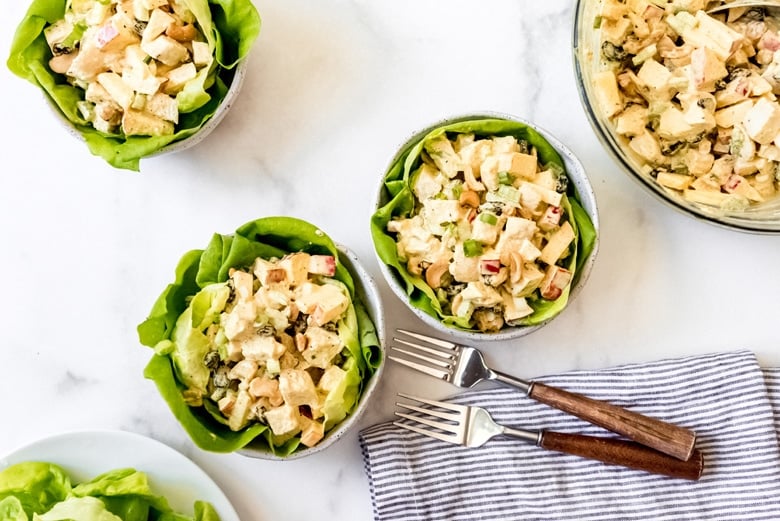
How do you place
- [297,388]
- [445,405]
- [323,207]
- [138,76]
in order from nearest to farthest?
[297,388] < [138,76] < [445,405] < [323,207]

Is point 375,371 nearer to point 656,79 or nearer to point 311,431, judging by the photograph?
point 311,431

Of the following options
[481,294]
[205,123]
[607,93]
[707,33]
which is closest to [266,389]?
[481,294]

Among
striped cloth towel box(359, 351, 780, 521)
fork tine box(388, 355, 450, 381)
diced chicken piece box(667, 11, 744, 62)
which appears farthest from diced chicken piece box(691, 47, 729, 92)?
fork tine box(388, 355, 450, 381)

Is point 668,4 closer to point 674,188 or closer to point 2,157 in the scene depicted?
point 674,188

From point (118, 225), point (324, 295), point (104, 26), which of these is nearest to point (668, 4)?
point (324, 295)

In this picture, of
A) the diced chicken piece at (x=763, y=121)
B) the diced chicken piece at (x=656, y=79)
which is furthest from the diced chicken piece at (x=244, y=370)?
the diced chicken piece at (x=763, y=121)

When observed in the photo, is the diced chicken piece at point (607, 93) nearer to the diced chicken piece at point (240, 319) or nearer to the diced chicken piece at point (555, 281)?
the diced chicken piece at point (555, 281)

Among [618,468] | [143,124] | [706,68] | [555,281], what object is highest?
[706,68]
